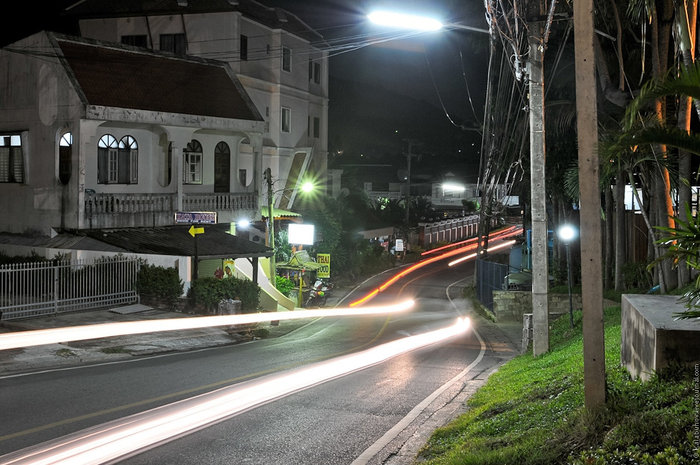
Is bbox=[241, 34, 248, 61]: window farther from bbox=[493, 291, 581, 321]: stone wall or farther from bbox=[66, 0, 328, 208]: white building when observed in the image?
bbox=[493, 291, 581, 321]: stone wall

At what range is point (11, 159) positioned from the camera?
2958 centimetres

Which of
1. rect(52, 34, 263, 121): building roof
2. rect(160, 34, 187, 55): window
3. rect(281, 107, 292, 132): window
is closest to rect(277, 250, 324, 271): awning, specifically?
rect(281, 107, 292, 132): window

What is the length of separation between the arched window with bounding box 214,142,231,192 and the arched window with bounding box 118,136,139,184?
4692 millimetres

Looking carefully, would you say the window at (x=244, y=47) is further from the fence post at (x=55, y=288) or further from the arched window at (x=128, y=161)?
the fence post at (x=55, y=288)

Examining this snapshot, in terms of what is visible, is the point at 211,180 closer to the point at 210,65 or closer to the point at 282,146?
the point at 210,65

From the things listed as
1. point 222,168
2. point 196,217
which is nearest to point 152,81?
point 222,168

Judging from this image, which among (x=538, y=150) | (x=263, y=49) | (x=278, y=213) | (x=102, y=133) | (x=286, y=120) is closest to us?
(x=538, y=150)

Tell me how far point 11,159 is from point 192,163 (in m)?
7.81

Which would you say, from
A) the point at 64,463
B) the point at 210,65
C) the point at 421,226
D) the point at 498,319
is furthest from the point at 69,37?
the point at 421,226

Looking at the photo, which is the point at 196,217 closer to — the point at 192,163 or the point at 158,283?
the point at 158,283

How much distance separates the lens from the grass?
6.43 metres

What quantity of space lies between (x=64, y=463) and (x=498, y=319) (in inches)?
1007

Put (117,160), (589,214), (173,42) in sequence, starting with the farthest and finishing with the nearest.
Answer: (173,42) < (117,160) < (589,214)

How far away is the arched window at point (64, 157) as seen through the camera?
28.3 meters
